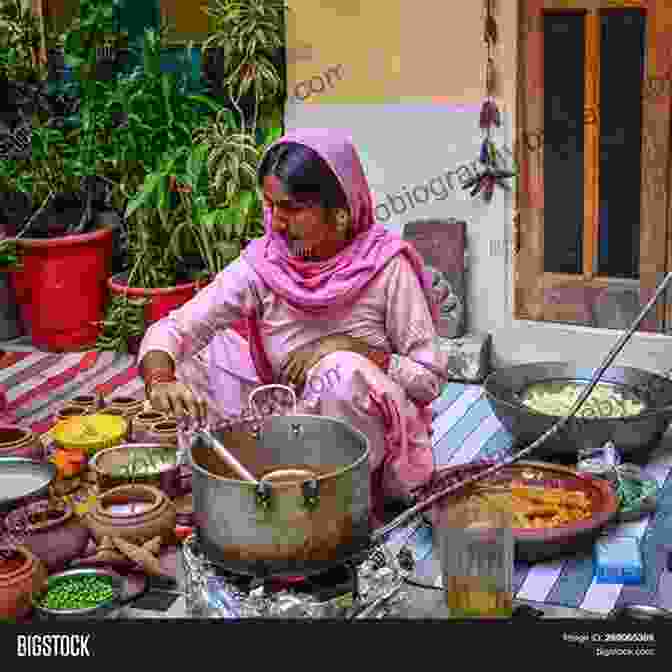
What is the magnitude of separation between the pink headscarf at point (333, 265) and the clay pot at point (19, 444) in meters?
0.75

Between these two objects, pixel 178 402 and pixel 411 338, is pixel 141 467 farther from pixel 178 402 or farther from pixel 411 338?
pixel 411 338

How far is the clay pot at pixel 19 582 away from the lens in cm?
292

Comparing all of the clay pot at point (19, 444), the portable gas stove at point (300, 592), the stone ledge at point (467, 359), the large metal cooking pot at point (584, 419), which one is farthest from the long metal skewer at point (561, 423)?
the stone ledge at point (467, 359)

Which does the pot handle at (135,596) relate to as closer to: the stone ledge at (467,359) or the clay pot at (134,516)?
the clay pot at (134,516)

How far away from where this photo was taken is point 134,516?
3350 mm

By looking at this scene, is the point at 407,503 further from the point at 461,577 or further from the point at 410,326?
the point at 461,577

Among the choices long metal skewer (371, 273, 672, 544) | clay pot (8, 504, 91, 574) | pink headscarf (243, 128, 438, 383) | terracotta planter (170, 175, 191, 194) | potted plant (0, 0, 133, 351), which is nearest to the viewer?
long metal skewer (371, 273, 672, 544)

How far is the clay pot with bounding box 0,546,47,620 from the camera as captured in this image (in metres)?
2.92

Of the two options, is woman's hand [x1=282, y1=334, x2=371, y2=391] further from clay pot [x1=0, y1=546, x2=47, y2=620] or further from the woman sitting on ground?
clay pot [x1=0, y1=546, x2=47, y2=620]

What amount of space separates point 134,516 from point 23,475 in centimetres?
50

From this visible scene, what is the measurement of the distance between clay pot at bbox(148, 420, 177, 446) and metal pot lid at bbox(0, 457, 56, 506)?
36 centimetres

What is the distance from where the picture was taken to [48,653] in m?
2.49

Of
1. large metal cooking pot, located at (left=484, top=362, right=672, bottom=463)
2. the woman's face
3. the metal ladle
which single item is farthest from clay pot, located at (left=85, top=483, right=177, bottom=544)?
large metal cooking pot, located at (left=484, top=362, right=672, bottom=463)

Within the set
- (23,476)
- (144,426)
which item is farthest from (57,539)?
(144,426)
